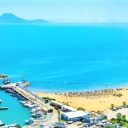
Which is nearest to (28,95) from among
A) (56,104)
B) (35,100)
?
(35,100)

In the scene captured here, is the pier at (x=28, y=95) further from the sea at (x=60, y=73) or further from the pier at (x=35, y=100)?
the sea at (x=60, y=73)

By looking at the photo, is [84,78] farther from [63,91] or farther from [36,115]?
[36,115]

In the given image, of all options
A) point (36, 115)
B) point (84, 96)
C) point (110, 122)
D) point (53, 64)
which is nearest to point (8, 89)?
point (84, 96)

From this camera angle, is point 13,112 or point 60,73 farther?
point 60,73

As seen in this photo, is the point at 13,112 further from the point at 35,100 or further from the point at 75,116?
the point at 75,116

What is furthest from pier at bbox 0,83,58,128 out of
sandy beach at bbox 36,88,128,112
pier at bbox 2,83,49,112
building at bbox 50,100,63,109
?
sandy beach at bbox 36,88,128,112

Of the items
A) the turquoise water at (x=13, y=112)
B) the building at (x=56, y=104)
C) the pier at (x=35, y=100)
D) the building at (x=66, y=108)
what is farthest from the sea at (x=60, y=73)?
the building at (x=66, y=108)

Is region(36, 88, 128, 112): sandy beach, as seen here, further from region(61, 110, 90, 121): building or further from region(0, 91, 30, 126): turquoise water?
region(0, 91, 30, 126): turquoise water
